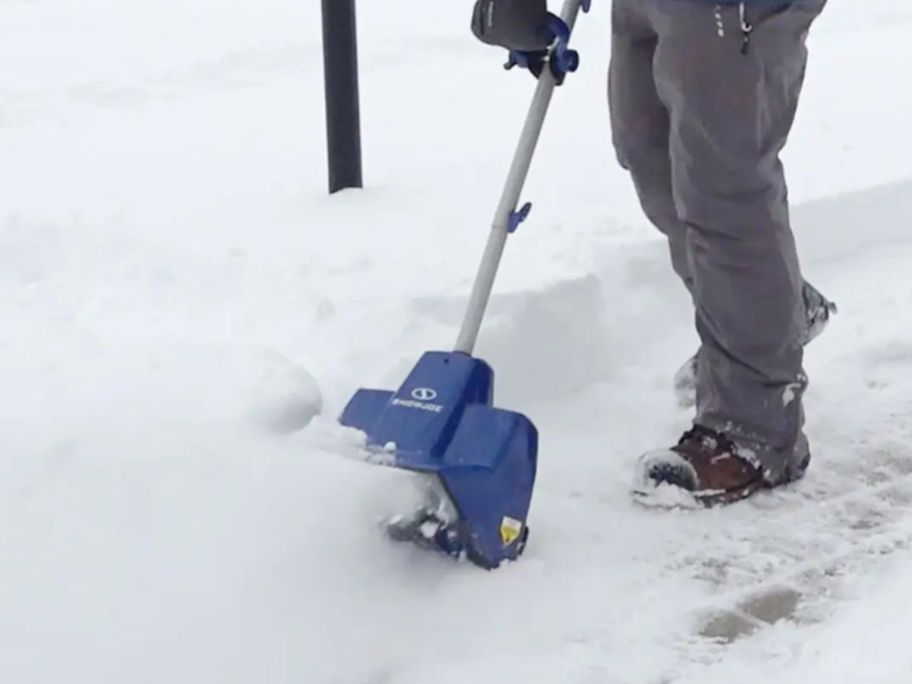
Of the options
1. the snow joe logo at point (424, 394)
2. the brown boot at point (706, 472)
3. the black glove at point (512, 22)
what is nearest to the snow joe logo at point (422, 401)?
the snow joe logo at point (424, 394)

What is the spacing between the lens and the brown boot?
2834mm

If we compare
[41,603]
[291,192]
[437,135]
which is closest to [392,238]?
[291,192]

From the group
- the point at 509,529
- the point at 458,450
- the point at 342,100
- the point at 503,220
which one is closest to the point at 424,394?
the point at 458,450

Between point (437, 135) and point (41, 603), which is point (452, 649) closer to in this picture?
point (41, 603)

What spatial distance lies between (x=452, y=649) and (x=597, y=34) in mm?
4129

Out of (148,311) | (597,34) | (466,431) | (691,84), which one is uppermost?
(691,84)

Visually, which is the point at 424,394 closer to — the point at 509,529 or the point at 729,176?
the point at 509,529

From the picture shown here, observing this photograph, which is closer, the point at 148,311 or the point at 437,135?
the point at 148,311

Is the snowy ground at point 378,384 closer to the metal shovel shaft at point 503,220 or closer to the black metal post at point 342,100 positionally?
the black metal post at point 342,100

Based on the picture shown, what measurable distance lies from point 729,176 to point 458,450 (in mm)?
681

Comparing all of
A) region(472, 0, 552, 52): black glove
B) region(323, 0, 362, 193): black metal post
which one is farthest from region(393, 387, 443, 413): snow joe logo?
region(323, 0, 362, 193): black metal post

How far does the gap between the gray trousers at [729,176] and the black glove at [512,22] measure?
19 centimetres

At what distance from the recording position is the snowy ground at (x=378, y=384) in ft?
7.74

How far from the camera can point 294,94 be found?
5219 millimetres
